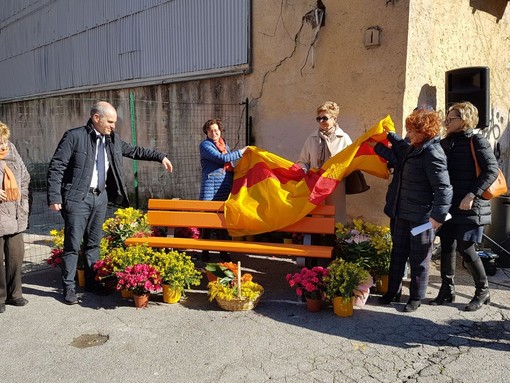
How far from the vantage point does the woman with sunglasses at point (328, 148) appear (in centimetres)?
540

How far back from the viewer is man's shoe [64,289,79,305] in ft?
15.5

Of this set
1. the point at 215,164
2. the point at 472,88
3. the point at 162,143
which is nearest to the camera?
the point at 215,164

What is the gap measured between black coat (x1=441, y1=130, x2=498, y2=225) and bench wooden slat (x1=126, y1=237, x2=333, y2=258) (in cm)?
130

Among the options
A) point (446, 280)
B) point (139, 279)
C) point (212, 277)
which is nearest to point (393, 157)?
point (446, 280)

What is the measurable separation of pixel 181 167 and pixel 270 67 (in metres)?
3.04

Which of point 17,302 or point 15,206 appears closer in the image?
point 15,206

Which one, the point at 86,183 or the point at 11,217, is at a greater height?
the point at 86,183

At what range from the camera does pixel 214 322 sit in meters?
4.28

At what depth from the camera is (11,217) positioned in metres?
4.47

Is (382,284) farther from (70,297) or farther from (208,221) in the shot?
(70,297)

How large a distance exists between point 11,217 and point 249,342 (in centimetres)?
255

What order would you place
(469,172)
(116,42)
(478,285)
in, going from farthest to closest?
(116,42) < (478,285) < (469,172)

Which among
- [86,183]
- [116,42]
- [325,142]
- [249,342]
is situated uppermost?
[116,42]

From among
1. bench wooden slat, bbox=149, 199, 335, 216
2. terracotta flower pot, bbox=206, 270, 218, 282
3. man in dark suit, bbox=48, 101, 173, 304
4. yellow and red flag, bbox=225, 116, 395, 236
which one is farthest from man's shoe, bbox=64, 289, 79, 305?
yellow and red flag, bbox=225, 116, 395, 236
